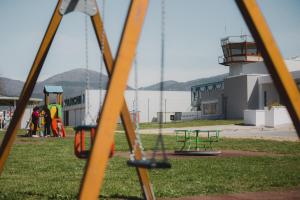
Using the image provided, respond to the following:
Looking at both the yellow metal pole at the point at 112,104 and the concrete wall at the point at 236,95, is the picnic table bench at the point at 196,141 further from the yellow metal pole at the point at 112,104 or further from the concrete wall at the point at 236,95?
the concrete wall at the point at 236,95

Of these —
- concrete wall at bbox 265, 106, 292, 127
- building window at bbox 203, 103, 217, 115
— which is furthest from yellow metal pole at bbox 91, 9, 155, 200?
building window at bbox 203, 103, 217, 115

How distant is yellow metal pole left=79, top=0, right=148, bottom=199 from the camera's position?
287cm

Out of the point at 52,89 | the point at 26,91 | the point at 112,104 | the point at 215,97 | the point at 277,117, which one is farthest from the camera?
the point at 215,97

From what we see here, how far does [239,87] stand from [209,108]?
1319 cm

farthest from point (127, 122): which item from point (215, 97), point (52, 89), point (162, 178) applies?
point (215, 97)

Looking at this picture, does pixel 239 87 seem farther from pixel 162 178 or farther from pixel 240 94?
pixel 162 178

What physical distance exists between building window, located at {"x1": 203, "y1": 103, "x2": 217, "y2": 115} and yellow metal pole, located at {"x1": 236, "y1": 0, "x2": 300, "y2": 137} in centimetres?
6010

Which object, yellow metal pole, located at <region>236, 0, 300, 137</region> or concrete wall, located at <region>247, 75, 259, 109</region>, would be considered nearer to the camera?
yellow metal pole, located at <region>236, 0, 300, 137</region>

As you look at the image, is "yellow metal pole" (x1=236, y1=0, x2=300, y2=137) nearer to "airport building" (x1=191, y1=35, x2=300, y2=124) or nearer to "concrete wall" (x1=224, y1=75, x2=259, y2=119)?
"airport building" (x1=191, y1=35, x2=300, y2=124)

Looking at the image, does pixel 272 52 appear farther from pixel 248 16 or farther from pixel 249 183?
pixel 249 183

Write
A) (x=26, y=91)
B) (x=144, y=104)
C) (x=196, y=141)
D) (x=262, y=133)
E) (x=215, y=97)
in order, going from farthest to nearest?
1. (x=144, y=104)
2. (x=215, y=97)
3. (x=262, y=133)
4. (x=196, y=141)
5. (x=26, y=91)

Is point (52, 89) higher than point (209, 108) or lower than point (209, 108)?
higher

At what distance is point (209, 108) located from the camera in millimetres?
65500

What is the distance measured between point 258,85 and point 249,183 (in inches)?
1801
